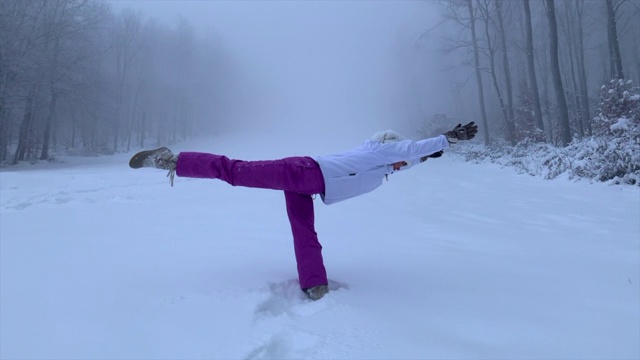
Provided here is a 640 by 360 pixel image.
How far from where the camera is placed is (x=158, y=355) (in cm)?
140

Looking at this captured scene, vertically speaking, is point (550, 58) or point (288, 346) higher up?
point (550, 58)

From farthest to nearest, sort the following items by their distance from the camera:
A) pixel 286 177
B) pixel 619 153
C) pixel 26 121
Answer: pixel 26 121 < pixel 619 153 < pixel 286 177

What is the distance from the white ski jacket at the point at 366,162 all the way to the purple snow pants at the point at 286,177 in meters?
0.07

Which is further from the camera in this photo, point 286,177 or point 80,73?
point 80,73

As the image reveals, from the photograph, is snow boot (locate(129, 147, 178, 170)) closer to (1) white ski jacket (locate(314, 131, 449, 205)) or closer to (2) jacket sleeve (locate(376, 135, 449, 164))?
(1) white ski jacket (locate(314, 131, 449, 205))

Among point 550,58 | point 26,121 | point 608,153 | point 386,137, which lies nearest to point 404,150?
point 386,137

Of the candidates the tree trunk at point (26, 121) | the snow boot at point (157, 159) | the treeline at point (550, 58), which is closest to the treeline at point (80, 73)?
the tree trunk at point (26, 121)

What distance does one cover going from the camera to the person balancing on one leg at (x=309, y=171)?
2.02m

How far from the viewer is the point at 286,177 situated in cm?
209

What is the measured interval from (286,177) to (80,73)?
2276 centimetres

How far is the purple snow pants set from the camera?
201 centimetres

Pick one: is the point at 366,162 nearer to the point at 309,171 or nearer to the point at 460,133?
the point at 309,171

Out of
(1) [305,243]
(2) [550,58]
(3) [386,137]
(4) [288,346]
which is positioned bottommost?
(4) [288,346]

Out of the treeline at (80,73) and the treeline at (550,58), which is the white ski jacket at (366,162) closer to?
the treeline at (550,58)
